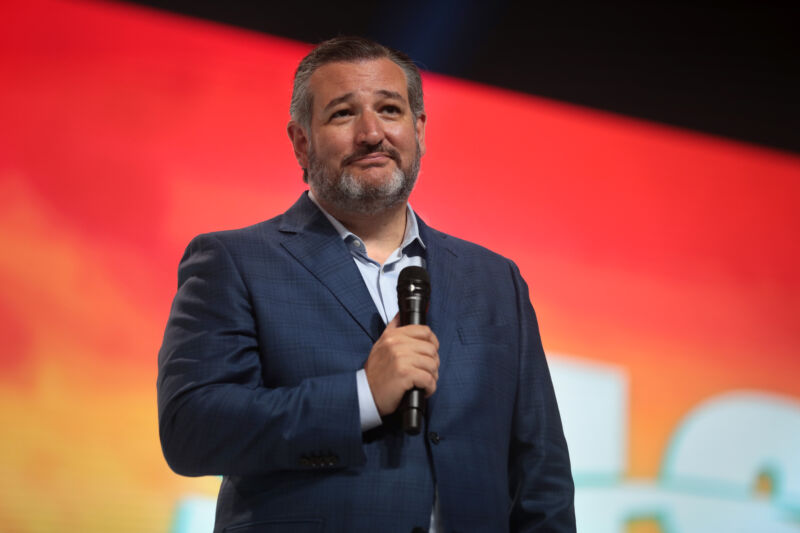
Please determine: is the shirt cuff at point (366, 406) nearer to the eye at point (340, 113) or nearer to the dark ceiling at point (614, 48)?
the eye at point (340, 113)

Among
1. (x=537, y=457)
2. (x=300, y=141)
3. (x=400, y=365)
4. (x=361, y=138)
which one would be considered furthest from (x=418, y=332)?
(x=300, y=141)

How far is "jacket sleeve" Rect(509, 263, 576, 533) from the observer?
1655 millimetres

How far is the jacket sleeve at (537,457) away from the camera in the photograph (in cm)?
166

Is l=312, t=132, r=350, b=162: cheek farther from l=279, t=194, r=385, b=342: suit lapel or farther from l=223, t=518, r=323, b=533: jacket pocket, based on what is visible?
l=223, t=518, r=323, b=533: jacket pocket

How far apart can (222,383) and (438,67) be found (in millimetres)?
1978

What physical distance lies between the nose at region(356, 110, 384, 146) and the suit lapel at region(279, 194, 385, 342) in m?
0.20

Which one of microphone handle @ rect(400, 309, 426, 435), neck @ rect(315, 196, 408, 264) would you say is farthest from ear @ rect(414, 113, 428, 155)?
microphone handle @ rect(400, 309, 426, 435)

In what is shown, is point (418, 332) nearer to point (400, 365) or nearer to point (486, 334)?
point (400, 365)

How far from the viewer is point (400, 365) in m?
1.38

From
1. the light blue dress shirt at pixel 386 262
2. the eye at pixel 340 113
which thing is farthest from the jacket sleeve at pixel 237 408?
the eye at pixel 340 113

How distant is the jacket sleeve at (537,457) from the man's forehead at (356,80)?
0.65 metres

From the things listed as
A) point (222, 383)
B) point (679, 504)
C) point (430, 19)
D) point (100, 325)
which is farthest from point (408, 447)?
point (430, 19)

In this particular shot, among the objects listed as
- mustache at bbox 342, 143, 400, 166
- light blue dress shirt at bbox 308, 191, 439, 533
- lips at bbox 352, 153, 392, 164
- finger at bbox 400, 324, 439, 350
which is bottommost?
finger at bbox 400, 324, 439, 350

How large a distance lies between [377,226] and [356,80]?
35cm
